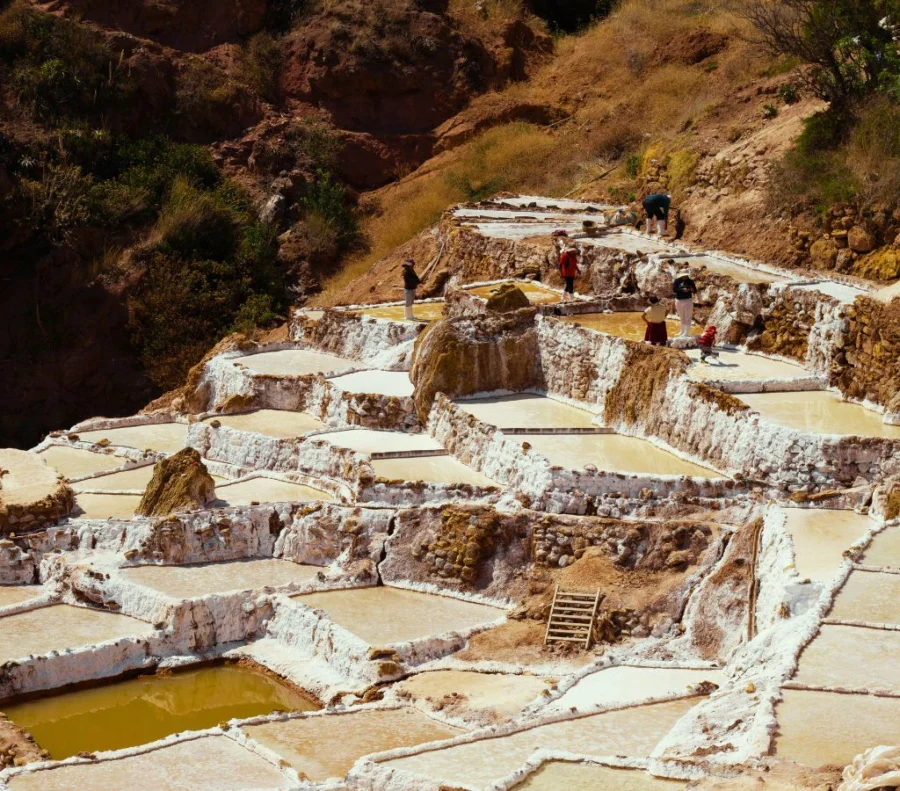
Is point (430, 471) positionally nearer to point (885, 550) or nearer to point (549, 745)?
point (885, 550)

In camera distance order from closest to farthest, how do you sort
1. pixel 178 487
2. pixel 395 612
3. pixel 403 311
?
pixel 395 612, pixel 178 487, pixel 403 311

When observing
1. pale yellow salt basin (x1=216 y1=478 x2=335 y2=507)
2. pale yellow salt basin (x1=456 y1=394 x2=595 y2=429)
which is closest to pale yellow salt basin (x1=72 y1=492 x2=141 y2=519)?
pale yellow salt basin (x1=216 y1=478 x2=335 y2=507)

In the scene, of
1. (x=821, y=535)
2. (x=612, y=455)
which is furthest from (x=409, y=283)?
(x=821, y=535)

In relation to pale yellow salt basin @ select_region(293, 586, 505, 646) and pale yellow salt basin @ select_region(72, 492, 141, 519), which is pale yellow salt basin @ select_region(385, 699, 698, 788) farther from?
pale yellow salt basin @ select_region(72, 492, 141, 519)

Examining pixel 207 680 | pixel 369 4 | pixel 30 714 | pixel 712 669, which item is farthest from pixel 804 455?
pixel 369 4

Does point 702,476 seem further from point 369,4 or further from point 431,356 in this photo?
point 369,4
